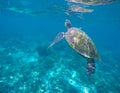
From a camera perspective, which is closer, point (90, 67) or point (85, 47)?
point (90, 67)

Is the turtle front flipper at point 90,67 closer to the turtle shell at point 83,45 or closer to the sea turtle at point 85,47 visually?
the sea turtle at point 85,47

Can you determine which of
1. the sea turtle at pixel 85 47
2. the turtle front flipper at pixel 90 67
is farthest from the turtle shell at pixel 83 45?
the turtle front flipper at pixel 90 67

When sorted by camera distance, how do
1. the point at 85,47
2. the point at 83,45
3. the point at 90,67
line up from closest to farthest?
the point at 90,67
the point at 85,47
the point at 83,45

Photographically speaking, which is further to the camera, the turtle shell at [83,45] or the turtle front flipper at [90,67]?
the turtle shell at [83,45]

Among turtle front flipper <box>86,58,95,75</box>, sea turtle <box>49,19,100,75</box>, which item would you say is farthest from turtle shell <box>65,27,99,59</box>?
turtle front flipper <box>86,58,95,75</box>

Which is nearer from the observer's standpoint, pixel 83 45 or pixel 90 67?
pixel 90 67

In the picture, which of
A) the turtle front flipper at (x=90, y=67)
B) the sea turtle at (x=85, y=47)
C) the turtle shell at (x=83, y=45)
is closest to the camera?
the turtle front flipper at (x=90, y=67)

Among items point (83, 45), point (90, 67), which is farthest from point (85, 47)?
point (90, 67)

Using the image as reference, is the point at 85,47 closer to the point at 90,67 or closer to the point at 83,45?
the point at 83,45

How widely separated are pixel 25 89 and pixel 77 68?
6298 millimetres

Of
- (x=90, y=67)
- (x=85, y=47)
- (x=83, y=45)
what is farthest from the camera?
(x=83, y=45)

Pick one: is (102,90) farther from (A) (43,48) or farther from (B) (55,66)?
(A) (43,48)

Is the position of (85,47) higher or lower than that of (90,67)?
higher

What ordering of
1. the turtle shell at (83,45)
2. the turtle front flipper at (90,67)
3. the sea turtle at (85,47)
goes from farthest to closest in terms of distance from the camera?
the turtle shell at (83,45) < the sea turtle at (85,47) < the turtle front flipper at (90,67)
